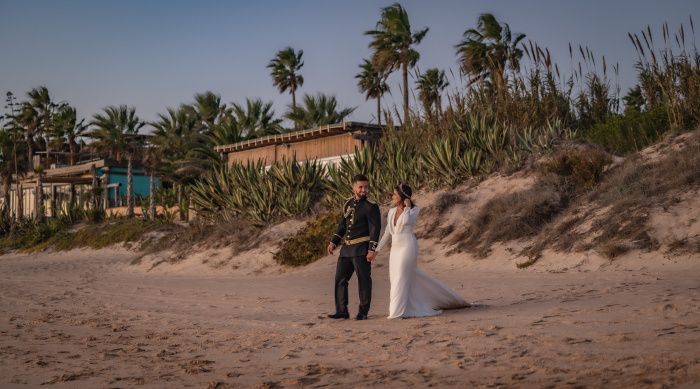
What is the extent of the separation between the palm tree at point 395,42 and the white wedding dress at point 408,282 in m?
31.1

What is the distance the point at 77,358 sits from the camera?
6.98m

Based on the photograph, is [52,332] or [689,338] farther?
[52,332]

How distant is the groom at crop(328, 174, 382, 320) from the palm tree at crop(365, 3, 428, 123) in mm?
30593

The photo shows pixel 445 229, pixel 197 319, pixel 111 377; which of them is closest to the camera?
pixel 111 377

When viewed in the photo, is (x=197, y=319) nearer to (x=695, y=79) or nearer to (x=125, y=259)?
(x=695, y=79)

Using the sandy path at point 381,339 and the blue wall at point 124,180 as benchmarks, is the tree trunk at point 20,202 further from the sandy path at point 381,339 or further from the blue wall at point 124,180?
the sandy path at point 381,339

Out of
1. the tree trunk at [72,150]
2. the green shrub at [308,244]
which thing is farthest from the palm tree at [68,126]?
the green shrub at [308,244]

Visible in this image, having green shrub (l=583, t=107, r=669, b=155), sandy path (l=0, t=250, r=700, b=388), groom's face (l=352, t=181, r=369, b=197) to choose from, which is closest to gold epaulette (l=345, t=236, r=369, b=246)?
groom's face (l=352, t=181, r=369, b=197)

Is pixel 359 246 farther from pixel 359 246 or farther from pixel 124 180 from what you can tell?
pixel 124 180

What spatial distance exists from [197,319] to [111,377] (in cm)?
380

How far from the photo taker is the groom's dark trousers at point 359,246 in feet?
29.0

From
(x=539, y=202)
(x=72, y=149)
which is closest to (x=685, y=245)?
(x=539, y=202)

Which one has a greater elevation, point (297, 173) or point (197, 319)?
point (297, 173)

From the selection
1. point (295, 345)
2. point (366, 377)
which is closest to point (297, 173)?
point (295, 345)
